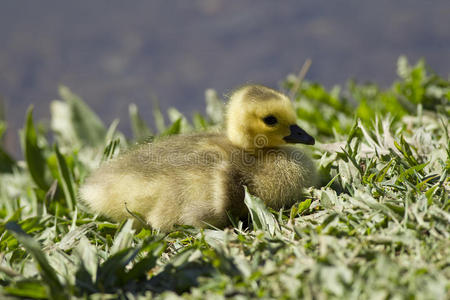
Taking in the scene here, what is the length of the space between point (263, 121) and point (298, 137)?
143mm

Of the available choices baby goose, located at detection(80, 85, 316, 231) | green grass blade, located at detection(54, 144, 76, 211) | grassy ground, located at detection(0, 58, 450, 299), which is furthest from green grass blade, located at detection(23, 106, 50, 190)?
baby goose, located at detection(80, 85, 316, 231)

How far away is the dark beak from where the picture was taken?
1697mm

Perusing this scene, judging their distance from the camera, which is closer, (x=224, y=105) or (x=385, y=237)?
(x=385, y=237)

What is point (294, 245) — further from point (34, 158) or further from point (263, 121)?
point (34, 158)

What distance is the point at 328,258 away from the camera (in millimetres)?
→ 1016

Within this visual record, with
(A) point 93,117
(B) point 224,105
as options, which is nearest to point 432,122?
(B) point 224,105

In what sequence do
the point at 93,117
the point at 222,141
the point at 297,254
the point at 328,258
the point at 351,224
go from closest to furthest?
the point at 328,258 < the point at 297,254 < the point at 351,224 < the point at 222,141 < the point at 93,117

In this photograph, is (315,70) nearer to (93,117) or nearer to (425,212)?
(93,117)

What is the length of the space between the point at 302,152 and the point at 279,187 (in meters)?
0.24

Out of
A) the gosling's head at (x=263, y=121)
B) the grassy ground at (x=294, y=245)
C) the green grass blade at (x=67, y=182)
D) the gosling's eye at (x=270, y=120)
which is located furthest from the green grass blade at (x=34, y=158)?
the gosling's eye at (x=270, y=120)

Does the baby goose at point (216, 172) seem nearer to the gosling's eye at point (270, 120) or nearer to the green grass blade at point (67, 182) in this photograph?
the gosling's eye at point (270, 120)

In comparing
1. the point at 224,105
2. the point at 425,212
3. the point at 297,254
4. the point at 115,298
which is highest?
the point at 224,105

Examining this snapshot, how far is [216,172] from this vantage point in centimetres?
158

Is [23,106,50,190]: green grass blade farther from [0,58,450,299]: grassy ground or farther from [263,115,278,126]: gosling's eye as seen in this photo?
[263,115,278,126]: gosling's eye
